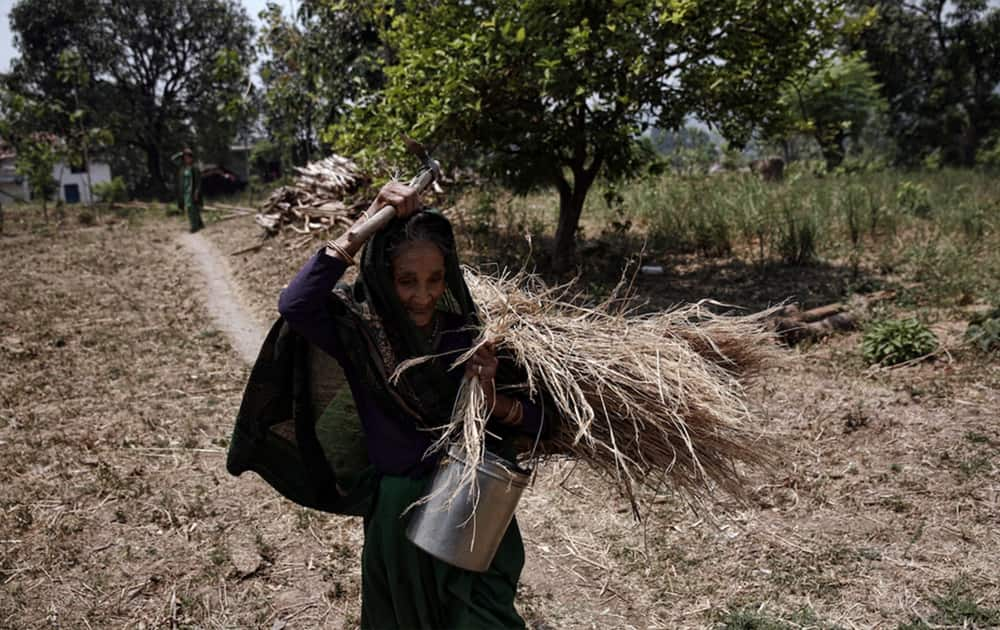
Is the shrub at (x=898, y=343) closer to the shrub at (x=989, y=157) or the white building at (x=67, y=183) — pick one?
the shrub at (x=989, y=157)

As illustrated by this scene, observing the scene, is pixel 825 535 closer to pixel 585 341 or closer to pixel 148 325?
pixel 585 341

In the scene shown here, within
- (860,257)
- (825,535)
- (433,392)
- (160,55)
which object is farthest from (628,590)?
(160,55)

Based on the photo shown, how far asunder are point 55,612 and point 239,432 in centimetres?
147

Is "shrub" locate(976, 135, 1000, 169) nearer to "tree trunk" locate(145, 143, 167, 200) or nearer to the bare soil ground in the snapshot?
the bare soil ground

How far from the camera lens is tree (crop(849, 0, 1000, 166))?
22.7 metres

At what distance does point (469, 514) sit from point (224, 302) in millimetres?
7259

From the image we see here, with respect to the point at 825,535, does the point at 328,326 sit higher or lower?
higher

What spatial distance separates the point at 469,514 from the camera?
1.68 meters

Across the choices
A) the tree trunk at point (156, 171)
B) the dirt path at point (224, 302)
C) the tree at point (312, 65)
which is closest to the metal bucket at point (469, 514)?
the dirt path at point (224, 302)

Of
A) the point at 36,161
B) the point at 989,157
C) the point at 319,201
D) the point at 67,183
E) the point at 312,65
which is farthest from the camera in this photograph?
the point at 67,183

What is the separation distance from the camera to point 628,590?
3.01 m

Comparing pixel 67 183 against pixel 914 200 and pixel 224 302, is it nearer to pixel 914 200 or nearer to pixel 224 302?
pixel 224 302

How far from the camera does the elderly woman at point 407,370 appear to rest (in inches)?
69.6

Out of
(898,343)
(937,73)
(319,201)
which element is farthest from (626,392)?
(937,73)
